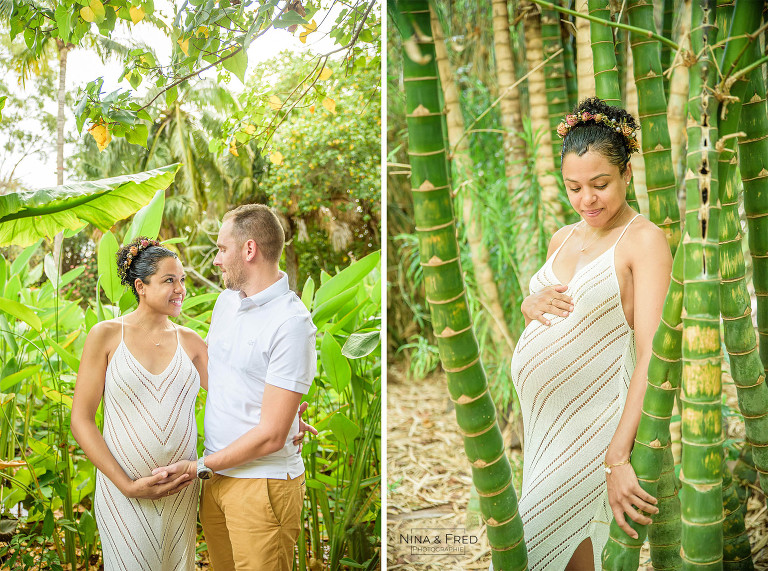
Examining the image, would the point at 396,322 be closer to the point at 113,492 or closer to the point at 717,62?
the point at 113,492

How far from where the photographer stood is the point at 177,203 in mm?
2104

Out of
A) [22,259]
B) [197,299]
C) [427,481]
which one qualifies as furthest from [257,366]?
[22,259]

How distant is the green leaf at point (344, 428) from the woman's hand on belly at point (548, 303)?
2.22 feet

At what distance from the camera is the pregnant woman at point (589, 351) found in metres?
1.31

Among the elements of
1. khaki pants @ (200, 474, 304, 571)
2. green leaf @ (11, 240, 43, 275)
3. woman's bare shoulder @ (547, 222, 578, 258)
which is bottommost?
khaki pants @ (200, 474, 304, 571)

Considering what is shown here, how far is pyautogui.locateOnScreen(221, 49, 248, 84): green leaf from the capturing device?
2003 mm

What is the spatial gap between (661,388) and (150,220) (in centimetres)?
151

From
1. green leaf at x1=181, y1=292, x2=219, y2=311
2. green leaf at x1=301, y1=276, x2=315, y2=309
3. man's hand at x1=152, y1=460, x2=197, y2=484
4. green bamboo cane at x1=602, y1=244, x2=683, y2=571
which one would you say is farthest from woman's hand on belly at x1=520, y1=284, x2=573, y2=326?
green leaf at x1=181, y1=292, x2=219, y2=311

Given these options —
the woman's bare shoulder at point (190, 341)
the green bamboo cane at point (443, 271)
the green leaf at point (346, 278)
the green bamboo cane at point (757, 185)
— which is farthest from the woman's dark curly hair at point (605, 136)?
the woman's bare shoulder at point (190, 341)

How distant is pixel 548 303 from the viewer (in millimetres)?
1444

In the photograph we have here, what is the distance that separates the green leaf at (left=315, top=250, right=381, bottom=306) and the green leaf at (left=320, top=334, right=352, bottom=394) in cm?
17

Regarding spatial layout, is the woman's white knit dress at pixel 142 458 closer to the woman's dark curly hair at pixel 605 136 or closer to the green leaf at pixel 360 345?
the green leaf at pixel 360 345

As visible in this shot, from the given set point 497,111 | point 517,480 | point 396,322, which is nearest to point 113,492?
point 396,322

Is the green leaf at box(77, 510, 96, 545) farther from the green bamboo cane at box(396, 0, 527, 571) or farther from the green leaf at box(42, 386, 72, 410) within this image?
the green bamboo cane at box(396, 0, 527, 571)
